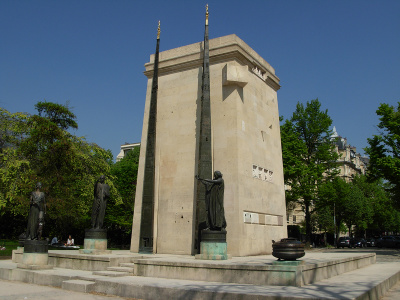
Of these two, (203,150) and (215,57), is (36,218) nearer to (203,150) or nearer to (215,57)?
(203,150)

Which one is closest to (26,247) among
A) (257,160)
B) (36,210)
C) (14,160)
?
(36,210)

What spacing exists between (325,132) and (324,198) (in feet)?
21.7

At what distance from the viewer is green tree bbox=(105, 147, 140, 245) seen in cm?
4041

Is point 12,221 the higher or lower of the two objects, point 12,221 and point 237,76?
the lower

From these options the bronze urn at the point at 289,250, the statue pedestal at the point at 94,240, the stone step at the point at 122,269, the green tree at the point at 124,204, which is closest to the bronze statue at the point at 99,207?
the statue pedestal at the point at 94,240

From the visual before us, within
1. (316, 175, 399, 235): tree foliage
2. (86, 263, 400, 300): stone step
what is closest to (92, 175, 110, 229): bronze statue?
(86, 263, 400, 300): stone step

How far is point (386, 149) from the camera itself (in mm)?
29219

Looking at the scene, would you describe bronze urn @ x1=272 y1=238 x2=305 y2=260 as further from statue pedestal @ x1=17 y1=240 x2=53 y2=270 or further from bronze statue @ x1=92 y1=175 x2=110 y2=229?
bronze statue @ x1=92 y1=175 x2=110 y2=229

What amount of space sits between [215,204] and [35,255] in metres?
6.61

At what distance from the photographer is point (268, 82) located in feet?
69.1

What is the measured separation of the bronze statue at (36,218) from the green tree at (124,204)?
26.0 meters

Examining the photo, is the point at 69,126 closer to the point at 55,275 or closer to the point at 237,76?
the point at 237,76

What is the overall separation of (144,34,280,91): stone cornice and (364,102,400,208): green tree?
13411mm

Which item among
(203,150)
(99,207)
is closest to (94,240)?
(99,207)
